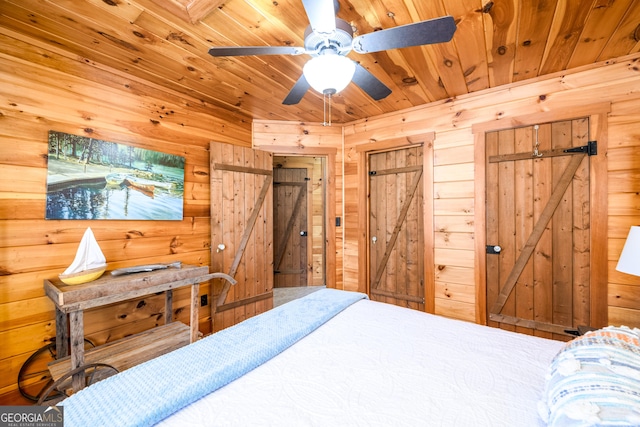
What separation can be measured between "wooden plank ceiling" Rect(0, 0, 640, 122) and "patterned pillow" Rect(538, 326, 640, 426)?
164 centimetres

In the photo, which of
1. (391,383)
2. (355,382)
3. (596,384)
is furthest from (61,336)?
(596,384)

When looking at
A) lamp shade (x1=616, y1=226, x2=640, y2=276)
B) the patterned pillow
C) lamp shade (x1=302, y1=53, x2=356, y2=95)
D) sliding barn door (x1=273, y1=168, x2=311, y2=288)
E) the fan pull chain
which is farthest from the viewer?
sliding barn door (x1=273, y1=168, x2=311, y2=288)

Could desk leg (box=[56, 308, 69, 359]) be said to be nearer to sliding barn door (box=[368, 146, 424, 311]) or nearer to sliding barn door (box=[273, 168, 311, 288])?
sliding barn door (box=[368, 146, 424, 311])

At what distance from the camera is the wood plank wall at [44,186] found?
1643 millimetres

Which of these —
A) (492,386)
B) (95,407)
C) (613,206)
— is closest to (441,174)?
(613,206)

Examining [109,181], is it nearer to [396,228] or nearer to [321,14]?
[321,14]

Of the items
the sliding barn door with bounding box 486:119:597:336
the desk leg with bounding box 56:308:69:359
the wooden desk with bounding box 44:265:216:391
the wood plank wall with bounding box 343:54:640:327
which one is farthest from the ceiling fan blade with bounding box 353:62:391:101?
the desk leg with bounding box 56:308:69:359

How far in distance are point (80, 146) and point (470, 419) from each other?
103 inches

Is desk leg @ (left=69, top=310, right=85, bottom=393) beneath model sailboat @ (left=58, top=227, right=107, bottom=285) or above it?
beneath

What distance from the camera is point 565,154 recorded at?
2.12 metres

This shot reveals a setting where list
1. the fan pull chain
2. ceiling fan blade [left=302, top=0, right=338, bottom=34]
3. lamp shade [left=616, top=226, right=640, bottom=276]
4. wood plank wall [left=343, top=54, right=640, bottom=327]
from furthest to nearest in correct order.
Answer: the fan pull chain
wood plank wall [left=343, top=54, right=640, bottom=327]
lamp shade [left=616, top=226, right=640, bottom=276]
ceiling fan blade [left=302, top=0, right=338, bottom=34]

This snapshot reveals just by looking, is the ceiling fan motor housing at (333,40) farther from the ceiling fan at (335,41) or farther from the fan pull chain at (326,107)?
the fan pull chain at (326,107)

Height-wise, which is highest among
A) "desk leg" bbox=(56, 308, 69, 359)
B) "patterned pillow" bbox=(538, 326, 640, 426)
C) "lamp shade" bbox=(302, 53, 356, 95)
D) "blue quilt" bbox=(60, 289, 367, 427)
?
"lamp shade" bbox=(302, 53, 356, 95)

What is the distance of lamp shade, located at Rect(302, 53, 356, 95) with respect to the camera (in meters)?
1.27
